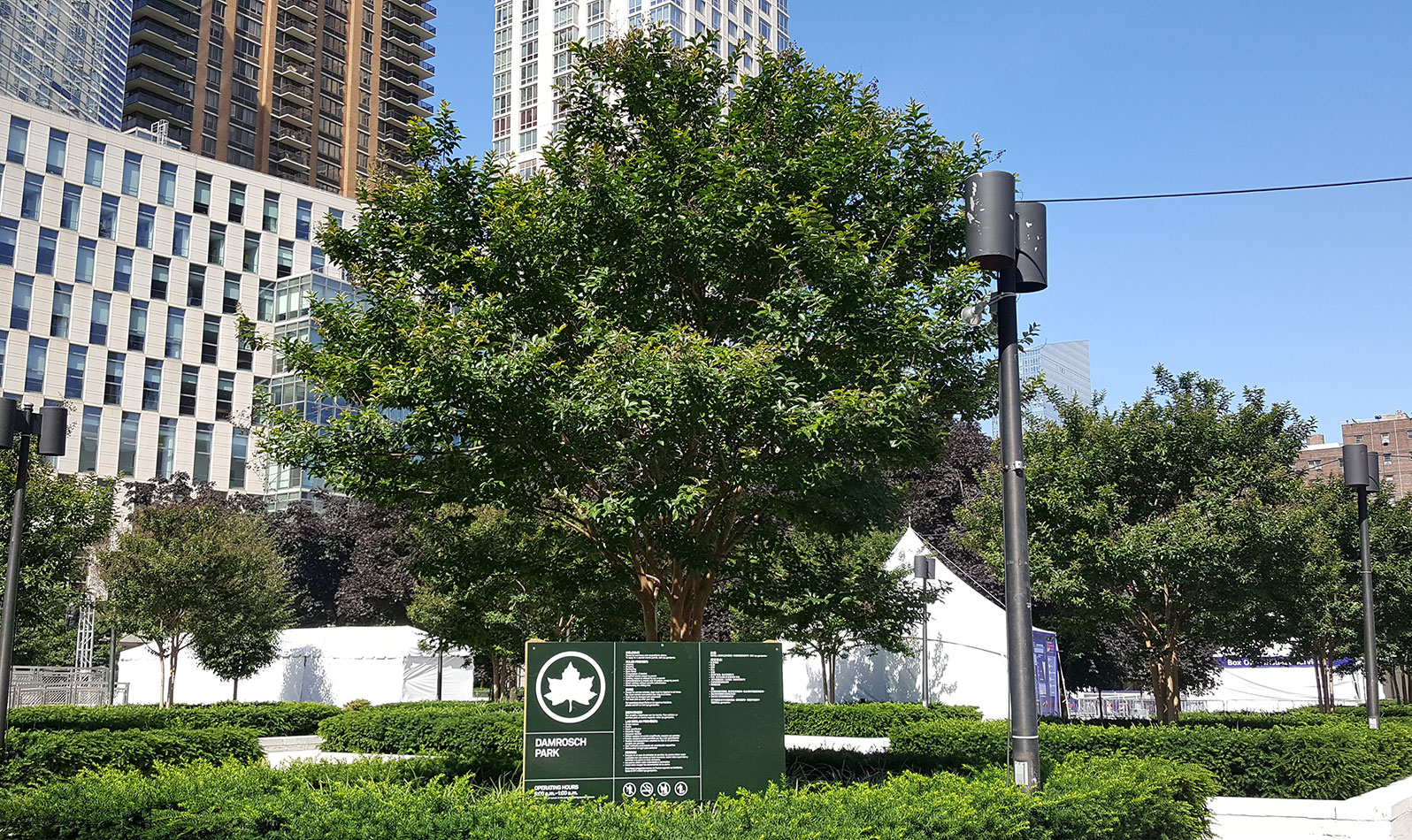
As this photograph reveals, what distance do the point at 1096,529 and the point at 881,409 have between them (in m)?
11.0

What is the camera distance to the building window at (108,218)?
7338 cm

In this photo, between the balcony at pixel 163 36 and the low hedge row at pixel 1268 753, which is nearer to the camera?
the low hedge row at pixel 1268 753

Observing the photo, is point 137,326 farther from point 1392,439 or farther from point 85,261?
point 1392,439

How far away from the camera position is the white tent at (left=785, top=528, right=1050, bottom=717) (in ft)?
102

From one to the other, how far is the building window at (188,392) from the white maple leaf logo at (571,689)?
246ft

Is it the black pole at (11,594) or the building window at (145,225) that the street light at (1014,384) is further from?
the building window at (145,225)

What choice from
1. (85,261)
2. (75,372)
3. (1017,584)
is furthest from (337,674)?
(85,261)

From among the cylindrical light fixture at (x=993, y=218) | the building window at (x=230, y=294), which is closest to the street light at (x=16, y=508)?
the cylindrical light fixture at (x=993, y=218)

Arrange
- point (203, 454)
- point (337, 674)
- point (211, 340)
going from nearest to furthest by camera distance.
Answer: point (337, 674)
point (203, 454)
point (211, 340)

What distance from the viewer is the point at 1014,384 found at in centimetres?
956

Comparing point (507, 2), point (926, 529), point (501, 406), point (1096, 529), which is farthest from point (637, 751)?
point (507, 2)

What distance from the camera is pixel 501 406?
1266 centimetres

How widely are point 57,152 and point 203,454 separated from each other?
22095 millimetres

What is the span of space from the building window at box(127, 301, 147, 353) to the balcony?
37010 millimetres
